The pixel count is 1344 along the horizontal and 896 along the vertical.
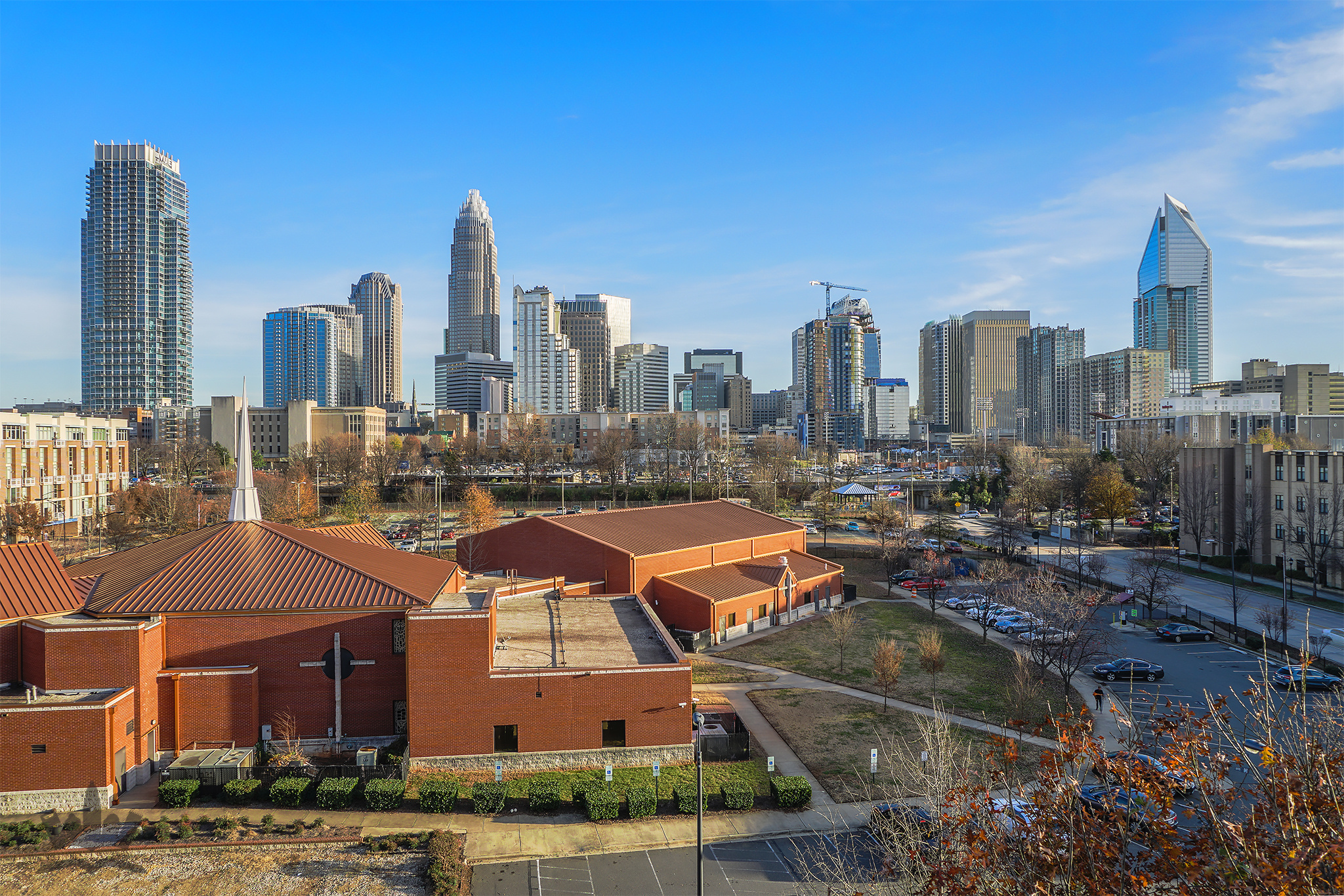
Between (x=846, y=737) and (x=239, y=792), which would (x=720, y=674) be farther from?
(x=239, y=792)

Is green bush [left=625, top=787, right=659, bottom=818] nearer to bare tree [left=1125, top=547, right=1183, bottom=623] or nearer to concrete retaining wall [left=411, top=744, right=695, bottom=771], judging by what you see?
concrete retaining wall [left=411, top=744, right=695, bottom=771]

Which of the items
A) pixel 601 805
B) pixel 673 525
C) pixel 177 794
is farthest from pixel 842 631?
pixel 177 794

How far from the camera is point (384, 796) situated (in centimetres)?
2405

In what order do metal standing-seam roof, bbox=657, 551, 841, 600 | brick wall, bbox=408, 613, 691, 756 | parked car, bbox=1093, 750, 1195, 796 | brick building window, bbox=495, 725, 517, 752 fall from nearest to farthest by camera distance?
parked car, bbox=1093, 750, 1195, 796, brick wall, bbox=408, 613, 691, 756, brick building window, bbox=495, 725, 517, 752, metal standing-seam roof, bbox=657, 551, 841, 600

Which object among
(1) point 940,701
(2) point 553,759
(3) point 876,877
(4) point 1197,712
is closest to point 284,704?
(2) point 553,759

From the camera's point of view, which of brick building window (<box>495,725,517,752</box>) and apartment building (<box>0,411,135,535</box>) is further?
apartment building (<box>0,411,135,535</box>)

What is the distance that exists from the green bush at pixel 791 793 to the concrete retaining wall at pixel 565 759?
419cm

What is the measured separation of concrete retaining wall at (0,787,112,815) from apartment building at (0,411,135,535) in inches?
2546

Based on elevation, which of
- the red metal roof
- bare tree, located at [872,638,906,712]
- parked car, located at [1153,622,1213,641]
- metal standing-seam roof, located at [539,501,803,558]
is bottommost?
parked car, located at [1153,622,1213,641]

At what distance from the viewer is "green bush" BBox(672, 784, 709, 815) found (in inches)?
954

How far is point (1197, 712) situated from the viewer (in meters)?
32.8

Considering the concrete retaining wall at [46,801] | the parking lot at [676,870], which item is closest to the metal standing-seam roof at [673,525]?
the parking lot at [676,870]

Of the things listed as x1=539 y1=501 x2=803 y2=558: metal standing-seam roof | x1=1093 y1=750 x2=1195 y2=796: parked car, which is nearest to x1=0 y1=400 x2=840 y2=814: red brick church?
x1=539 y1=501 x2=803 y2=558: metal standing-seam roof

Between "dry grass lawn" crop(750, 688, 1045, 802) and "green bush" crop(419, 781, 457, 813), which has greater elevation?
"green bush" crop(419, 781, 457, 813)
